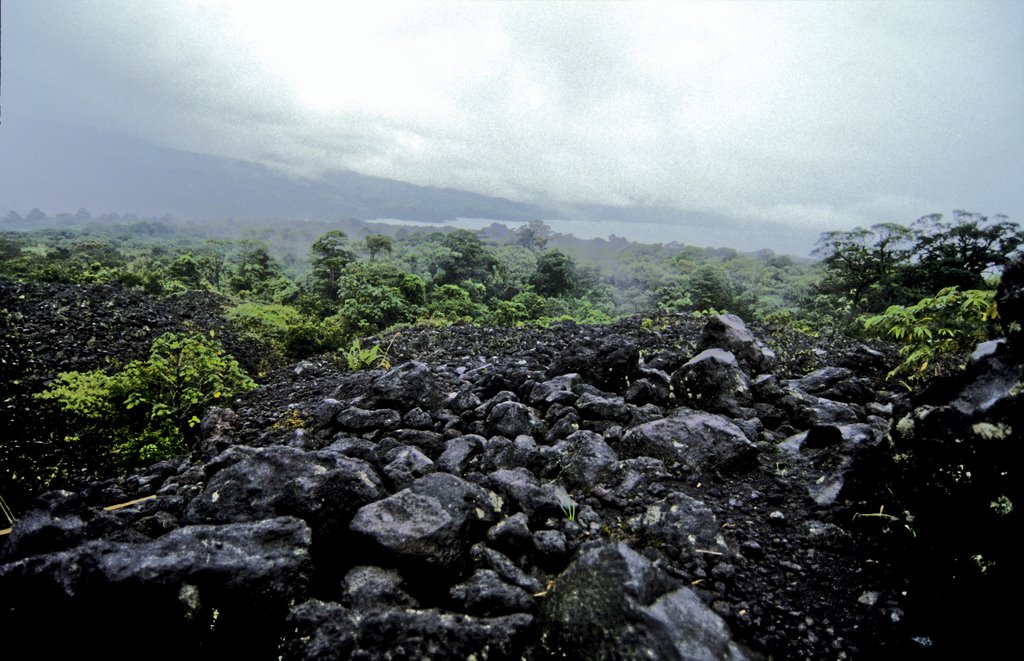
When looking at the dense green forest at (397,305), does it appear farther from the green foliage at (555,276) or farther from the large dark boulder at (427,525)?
the large dark boulder at (427,525)

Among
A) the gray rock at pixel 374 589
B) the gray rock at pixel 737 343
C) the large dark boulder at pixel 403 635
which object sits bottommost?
the gray rock at pixel 374 589

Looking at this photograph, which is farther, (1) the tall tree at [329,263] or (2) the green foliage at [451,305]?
(1) the tall tree at [329,263]

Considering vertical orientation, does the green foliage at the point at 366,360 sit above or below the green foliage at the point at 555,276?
below

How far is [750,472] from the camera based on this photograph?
3973 mm

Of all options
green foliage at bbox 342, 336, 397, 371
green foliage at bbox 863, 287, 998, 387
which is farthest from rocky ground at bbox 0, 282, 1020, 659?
green foliage at bbox 342, 336, 397, 371

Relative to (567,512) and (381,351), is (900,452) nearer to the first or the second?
(567,512)

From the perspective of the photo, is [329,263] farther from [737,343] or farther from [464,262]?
[737,343]

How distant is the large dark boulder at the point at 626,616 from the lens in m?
2.16

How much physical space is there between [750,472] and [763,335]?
25.2 ft

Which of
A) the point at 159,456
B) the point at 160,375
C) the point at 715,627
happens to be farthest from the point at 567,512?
the point at 160,375

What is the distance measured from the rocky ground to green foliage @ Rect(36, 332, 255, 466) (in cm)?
125

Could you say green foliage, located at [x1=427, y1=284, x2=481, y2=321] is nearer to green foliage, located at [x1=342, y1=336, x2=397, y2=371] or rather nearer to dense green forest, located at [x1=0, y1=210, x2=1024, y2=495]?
dense green forest, located at [x1=0, y1=210, x2=1024, y2=495]

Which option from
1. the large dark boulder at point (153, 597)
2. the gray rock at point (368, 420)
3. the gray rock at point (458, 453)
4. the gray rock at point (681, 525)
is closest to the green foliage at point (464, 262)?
the gray rock at point (368, 420)

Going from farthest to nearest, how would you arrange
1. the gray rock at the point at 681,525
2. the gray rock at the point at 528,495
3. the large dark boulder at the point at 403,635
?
the gray rock at the point at 528,495 < the gray rock at the point at 681,525 < the large dark boulder at the point at 403,635
